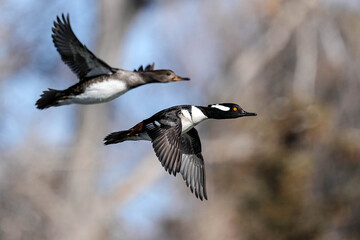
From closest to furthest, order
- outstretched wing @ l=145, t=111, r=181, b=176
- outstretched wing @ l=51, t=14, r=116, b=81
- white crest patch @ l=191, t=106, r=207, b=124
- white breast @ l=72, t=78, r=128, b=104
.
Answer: outstretched wing @ l=145, t=111, r=181, b=176, white crest patch @ l=191, t=106, r=207, b=124, white breast @ l=72, t=78, r=128, b=104, outstretched wing @ l=51, t=14, r=116, b=81

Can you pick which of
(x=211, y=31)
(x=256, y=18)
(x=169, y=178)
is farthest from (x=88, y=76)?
(x=211, y=31)

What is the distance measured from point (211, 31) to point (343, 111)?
6226mm

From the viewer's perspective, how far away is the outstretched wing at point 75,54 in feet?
21.7

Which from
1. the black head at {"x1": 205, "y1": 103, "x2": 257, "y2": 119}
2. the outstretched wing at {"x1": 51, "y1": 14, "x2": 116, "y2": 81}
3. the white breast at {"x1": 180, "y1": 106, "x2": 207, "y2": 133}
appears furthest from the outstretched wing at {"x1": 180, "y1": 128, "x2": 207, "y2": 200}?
the outstretched wing at {"x1": 51, "y1": 14, "x2": 116, "y2": 81}

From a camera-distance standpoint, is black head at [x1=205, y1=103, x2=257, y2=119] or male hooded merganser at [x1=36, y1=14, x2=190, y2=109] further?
male hooded merganser at [x1=36, y1=14, x2=190, y2=109]

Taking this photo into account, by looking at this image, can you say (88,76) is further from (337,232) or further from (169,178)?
(169,178)

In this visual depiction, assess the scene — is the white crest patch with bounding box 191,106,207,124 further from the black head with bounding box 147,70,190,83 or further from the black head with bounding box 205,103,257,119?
the black head with bounding box 147,70,190,83

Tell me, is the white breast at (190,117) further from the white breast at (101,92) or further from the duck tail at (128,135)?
the white breast at (101,92)

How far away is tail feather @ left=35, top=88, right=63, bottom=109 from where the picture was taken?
21.2 feet

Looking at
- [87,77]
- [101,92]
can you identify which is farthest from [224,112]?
[87,77]

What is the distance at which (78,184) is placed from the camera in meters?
18.4

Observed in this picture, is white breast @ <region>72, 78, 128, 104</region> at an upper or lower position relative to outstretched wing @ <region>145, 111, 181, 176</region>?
upper

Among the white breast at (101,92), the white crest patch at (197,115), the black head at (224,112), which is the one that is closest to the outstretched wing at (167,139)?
the white crest patch at (197,115)

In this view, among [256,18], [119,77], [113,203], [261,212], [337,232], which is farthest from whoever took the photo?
[256,18]
